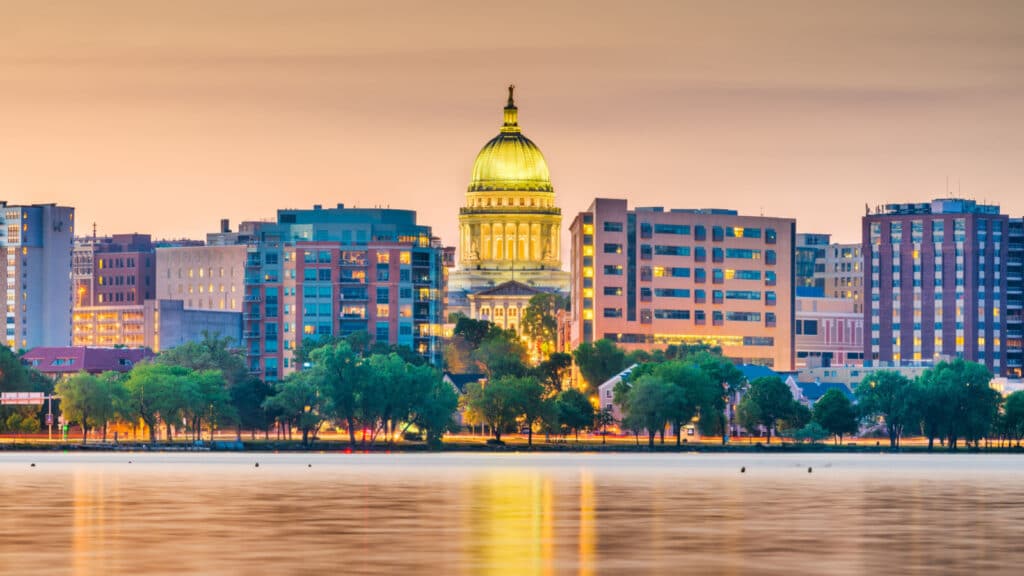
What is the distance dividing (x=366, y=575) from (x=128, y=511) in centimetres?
2925

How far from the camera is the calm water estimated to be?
6644cm

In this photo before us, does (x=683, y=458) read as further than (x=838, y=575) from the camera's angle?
Yes

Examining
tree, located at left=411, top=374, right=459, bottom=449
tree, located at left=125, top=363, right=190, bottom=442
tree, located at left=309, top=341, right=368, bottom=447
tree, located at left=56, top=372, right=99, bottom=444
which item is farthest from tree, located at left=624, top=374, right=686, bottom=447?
tree, located at left=56, top=372, right=99, bottom=444

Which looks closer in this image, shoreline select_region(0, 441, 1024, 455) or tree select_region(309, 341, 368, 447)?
shoreline select_region(0, 441, 1024, 455)

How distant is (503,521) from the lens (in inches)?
3332

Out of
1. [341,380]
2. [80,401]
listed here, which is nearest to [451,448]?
[341,380]

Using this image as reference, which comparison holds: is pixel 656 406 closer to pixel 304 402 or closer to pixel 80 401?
pixel 304 402

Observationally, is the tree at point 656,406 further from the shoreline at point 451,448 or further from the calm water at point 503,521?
the calm water at point 503,521

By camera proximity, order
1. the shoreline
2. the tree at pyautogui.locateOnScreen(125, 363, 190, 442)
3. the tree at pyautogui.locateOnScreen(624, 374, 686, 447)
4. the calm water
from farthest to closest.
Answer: the tree at pyautogui.locateOnScreen(624, 374, 686, 447) → the tree at pyautogui.locateOnScreen(125, 363, 190, 442) → the shoreline → the calm water

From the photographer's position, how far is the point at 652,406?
197625mm

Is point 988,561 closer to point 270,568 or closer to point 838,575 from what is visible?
point 838,575

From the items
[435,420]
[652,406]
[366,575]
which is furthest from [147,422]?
[366,575]

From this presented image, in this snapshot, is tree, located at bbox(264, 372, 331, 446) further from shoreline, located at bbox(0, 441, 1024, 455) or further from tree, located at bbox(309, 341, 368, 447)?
shoreline, located at bbox(0, 441, 1024, 455)

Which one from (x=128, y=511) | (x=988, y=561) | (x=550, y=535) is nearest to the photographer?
(x=988, y=561)
